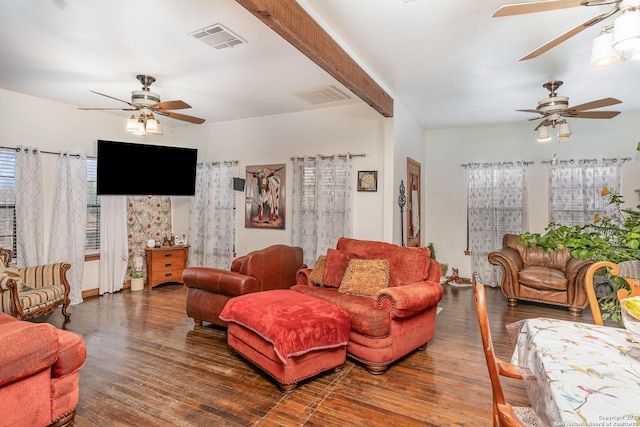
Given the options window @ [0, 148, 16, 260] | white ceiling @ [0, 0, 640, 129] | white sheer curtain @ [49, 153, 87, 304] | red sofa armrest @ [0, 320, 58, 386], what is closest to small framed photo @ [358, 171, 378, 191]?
white ceiling @ [0, 0, 640, 129]

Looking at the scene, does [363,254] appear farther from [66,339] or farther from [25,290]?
[25,290]

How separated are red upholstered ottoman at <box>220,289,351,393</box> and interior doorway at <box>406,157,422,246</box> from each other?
281 cm

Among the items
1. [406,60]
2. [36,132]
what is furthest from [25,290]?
[406,60]

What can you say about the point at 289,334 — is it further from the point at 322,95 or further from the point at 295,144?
the point at 295,144

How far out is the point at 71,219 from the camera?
4867 mm

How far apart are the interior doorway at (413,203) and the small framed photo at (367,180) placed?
81 centimetres

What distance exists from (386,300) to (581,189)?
4275 millimetres

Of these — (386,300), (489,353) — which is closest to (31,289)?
(386,300)

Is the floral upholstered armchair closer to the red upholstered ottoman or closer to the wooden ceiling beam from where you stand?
the red upholstered ottoman

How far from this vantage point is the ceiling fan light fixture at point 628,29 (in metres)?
1.53

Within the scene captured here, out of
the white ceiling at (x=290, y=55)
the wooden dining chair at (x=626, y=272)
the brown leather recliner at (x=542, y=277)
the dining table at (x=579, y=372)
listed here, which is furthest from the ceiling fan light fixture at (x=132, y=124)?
the brown leather recliner at (x=542, y=277)

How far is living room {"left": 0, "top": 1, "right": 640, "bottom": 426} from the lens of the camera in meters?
4.56

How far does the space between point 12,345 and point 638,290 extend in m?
3.13

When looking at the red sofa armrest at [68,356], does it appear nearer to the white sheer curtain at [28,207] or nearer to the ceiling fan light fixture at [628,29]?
the white sheer curtain at [28,207]
